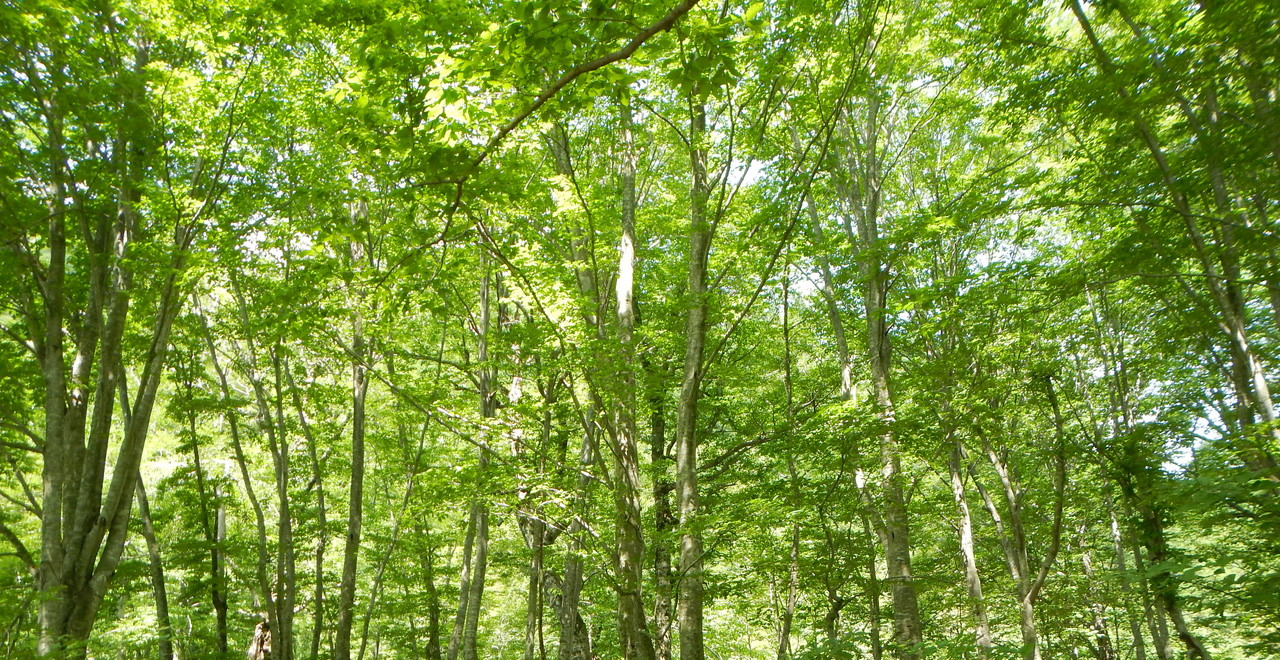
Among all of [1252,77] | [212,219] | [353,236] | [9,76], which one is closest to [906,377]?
[1252,77]

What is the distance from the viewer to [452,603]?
16781 mm

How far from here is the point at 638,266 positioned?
42.8 feet

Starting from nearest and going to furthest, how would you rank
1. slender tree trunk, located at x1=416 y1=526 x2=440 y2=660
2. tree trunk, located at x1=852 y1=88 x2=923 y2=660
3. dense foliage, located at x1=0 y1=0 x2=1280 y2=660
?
dense foliage, located at x1=0 y1=0 x2=1280 y2=660
tree trunk, located at x1=852 y1=88 x2=923 y2=660
slender tree trunk, located at x1=416 y1=526 x2=440 y2=660

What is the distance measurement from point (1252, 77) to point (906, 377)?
5.46 m

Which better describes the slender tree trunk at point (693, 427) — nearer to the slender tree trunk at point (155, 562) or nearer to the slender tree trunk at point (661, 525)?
the slender tree trunk at point (661, 525)

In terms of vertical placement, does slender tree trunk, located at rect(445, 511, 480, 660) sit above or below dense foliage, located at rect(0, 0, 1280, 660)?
below

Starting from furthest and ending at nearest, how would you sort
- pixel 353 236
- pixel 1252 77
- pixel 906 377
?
pixel 906 377 < pixel 1252 77 < pixel 353 236

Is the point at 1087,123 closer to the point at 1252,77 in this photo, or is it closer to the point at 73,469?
the point at 1252,77

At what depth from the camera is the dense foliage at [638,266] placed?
474 centimetres

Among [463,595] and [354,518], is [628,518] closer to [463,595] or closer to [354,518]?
[354,518]

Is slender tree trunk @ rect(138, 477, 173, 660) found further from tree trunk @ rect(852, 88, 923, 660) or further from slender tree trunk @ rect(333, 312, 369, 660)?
tree trunk @ rect(852, 88, 923, 660)

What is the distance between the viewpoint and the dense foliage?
4738 millimetres

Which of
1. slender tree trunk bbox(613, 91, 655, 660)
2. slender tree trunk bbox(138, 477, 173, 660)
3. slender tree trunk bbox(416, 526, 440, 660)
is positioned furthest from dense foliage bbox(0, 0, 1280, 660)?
slender tree trunk bbox(416, 526, 440, 660)

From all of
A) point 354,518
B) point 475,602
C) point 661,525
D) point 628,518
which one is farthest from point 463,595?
point 628,518
